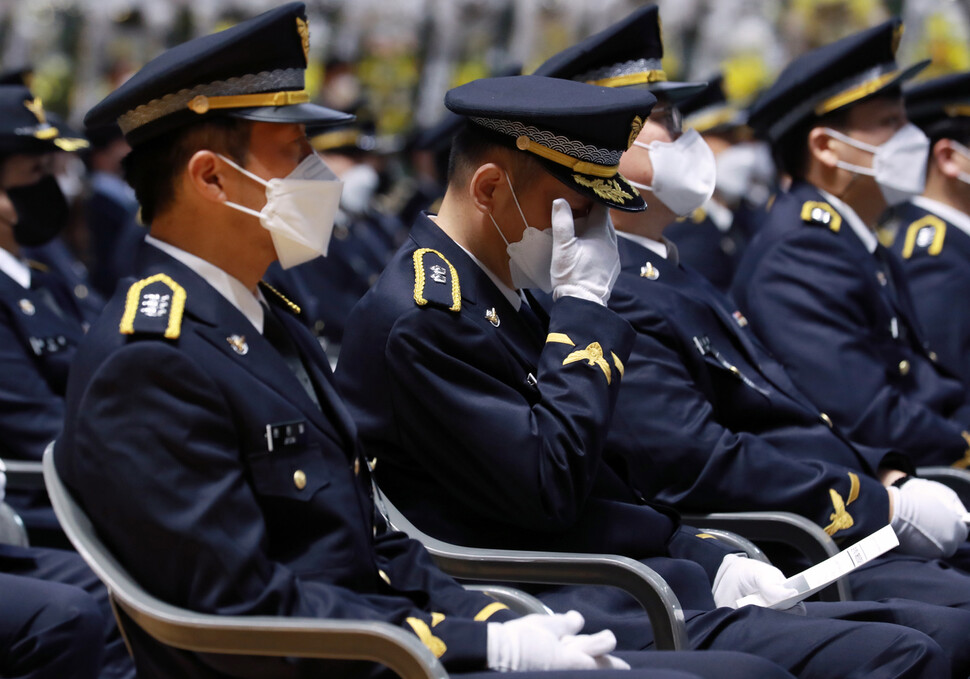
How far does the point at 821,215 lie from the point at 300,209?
75.8 inches

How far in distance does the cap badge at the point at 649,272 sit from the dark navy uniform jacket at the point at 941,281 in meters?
1.34

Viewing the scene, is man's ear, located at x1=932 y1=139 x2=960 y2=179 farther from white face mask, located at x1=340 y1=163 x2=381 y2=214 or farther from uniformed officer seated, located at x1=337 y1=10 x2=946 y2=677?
white face mask, located at x1=340 y1=163 x2=381 y2=214

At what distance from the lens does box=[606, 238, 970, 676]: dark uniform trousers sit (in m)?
2.76

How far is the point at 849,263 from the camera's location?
346 cm

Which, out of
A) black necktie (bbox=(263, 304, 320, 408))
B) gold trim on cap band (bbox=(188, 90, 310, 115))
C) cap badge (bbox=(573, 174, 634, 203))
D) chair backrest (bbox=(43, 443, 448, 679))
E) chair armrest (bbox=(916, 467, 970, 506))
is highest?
gold trim on cap band (bbox=(188, 90, 310, 115))

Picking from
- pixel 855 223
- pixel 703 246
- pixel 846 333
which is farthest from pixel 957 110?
pixel 703 246

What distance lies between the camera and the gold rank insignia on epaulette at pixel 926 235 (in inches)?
162

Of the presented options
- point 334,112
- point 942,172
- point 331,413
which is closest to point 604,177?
point 334,112

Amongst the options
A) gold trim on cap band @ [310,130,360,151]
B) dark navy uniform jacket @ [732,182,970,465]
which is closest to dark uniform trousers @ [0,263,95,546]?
dark navy uniform jacket @ [732,182,970,465]

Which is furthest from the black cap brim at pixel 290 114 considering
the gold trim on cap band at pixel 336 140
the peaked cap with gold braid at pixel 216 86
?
the gold trim on cap band at pixel 336 140

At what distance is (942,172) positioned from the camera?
14.2 feet

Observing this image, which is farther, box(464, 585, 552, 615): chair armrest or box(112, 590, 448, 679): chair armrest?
box(464, 585, 552, 615): chair armrest

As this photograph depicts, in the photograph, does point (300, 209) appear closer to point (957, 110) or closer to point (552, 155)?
point (552, 155)

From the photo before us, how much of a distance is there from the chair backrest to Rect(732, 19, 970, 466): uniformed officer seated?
1.91 metres
